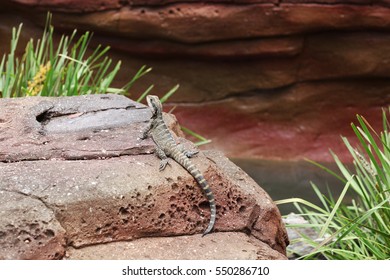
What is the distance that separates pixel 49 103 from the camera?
4.35 m

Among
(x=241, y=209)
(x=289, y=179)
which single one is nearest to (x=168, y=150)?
(x=241, y=209)

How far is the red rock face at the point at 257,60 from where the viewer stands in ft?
25.5

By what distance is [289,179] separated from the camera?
7.42m

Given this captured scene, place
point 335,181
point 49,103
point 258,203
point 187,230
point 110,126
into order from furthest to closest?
point 335,181 → point 49,103 → point 110,126 → point 258,203 → point 187,230

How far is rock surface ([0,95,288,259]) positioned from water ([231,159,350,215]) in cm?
278

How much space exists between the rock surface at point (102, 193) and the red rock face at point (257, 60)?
12.8 ft

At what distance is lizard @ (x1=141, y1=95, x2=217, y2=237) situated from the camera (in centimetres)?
351

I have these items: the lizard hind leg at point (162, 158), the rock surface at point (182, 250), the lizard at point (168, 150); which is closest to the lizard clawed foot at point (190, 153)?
the lizard at point (168, 150)

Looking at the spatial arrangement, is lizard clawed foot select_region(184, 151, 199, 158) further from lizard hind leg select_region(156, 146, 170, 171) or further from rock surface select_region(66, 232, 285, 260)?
rock surface select_region(66, 232, 285, 260)

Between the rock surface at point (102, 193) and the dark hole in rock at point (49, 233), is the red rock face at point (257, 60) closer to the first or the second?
the rock surface at point (102, 193)

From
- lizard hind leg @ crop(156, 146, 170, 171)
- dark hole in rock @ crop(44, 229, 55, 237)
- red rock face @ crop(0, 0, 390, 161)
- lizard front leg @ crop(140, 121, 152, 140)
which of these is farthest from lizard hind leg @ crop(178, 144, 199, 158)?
red rock face @ crop(0, 0, 390, 161)
